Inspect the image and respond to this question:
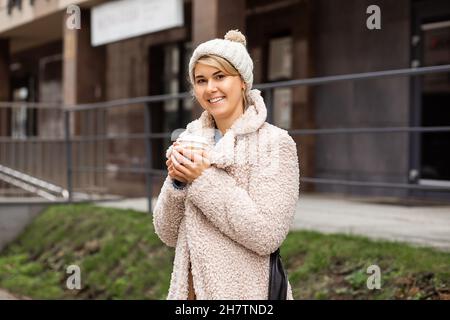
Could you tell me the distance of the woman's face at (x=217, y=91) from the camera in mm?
2654

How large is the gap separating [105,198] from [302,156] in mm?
3256

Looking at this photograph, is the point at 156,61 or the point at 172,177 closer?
the point at 172,177

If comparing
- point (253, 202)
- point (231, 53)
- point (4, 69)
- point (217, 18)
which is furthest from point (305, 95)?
point (4, 69)

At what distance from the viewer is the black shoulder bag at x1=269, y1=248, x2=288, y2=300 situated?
261cm

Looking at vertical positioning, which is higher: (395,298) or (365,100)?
(365,100)

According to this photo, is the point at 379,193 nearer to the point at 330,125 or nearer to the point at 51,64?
the point at 330,125

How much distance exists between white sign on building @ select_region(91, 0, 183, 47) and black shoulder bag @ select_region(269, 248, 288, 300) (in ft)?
31.0

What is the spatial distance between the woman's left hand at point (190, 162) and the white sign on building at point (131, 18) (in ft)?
31.0

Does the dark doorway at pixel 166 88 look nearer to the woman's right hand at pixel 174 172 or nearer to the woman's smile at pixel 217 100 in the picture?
the woman's smile at pixel 217 100

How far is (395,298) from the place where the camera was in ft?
18.4

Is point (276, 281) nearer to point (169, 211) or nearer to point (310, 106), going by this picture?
point (169, 211)

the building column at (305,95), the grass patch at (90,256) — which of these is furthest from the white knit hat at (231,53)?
the building column at (305,95)

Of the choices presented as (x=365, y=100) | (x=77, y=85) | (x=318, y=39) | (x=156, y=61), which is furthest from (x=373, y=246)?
(x=156, y=61)

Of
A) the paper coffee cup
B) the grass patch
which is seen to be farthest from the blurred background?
the paper coffee cup
